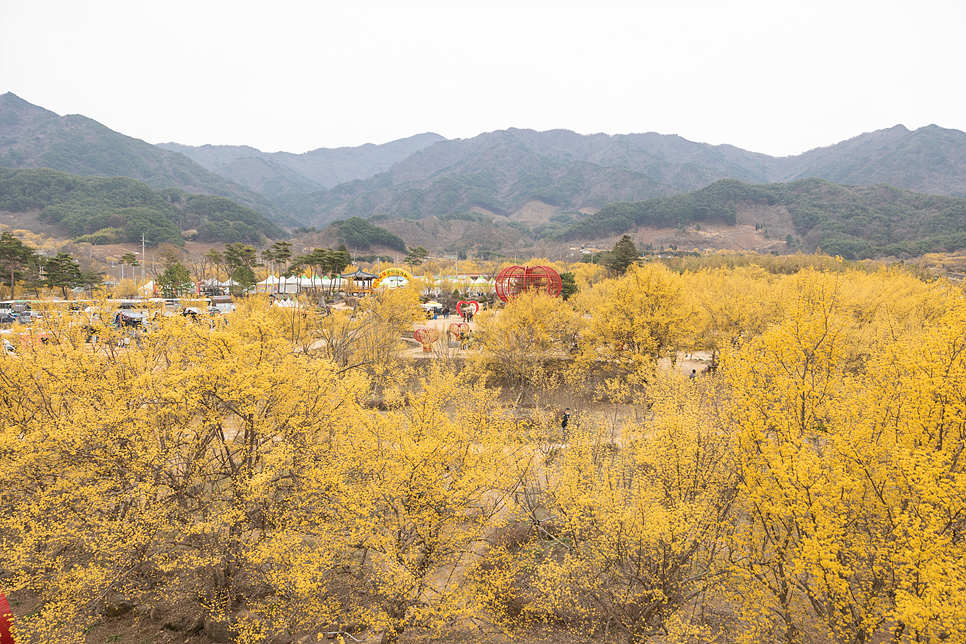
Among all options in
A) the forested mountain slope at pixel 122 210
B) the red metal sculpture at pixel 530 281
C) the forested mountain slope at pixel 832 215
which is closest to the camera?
the red metal sculpture at pixel 530 281

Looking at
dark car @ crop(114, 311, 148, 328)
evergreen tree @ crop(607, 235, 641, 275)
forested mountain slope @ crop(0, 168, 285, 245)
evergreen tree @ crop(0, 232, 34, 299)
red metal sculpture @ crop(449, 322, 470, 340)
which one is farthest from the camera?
forested mountain slope @ crop(0, 168, 285, 245)

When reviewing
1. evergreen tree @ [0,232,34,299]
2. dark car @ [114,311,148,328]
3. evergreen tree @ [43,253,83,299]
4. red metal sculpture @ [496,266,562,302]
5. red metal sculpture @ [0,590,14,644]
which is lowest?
red metal sculpture @ [0,590,14,644]

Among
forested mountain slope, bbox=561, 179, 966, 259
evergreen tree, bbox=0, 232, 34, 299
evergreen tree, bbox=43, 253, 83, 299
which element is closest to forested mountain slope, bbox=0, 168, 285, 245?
evergreen tree, bbox=0, 232, 34, 299

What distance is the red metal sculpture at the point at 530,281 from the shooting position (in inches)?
1448

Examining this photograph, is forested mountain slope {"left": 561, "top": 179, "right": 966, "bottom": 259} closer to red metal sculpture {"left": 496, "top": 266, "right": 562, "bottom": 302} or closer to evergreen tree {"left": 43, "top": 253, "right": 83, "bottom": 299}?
red metal sculpture {"left": 496, "top": 266, "right": 562, "bottom": 302}

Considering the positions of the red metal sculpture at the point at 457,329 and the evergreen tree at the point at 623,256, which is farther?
the evergreen tree at the point at 623,256

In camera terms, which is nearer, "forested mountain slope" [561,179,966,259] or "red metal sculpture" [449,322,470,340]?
"red metal sculpture" [449,322,470,340]

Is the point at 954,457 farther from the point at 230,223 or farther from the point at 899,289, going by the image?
the point at 230,223

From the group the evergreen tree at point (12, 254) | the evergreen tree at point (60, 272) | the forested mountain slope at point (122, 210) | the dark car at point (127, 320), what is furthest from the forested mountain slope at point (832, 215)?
the evergreen tree at point (12, 254)

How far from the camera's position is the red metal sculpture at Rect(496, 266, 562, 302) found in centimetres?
3678

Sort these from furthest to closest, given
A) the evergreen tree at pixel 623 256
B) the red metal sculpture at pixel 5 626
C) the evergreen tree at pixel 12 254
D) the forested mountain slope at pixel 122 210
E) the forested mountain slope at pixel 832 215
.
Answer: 1. the forested mountain slope at pixel 122 210
2. the forested mountain slope at pixel 832 215
3. the evergreen tree at pixel 623 256
4. the evergreen tree at pixel 12 254
5. the red metal sculpture at pixel 5 626

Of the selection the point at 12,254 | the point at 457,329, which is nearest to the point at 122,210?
the point at 12,254

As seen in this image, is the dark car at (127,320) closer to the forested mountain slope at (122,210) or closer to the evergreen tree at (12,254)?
the evergreen tree at (12,254)

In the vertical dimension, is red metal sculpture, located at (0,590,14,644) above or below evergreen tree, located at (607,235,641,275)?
below
